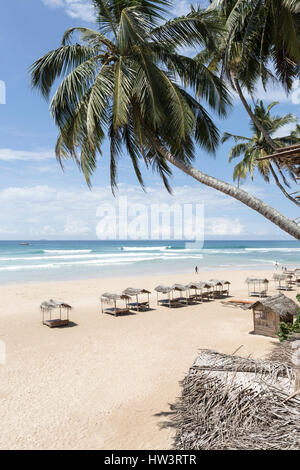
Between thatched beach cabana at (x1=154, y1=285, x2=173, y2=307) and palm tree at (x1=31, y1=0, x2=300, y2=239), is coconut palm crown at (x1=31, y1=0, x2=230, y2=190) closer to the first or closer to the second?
palm tree at (x1=31, y1=0, x2=300, y2=239)

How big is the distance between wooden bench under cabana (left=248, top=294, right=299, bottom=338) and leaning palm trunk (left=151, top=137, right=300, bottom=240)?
8.33 metres

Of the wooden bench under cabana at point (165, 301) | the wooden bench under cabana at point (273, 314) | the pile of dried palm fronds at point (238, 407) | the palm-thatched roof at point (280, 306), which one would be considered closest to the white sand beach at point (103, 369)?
the wooden bench under cabana at point (273, 314)

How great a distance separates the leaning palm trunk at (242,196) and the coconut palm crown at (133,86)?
382 mm

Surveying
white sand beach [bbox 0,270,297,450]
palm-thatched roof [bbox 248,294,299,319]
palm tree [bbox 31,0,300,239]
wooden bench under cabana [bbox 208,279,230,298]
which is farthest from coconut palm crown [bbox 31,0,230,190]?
wooden bench under cabana [bbox 208,279,230,298]

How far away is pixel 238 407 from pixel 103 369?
20.3ft

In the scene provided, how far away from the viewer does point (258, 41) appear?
22.8 feet

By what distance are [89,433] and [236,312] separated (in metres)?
12.2

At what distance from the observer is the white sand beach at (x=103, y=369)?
631 cm

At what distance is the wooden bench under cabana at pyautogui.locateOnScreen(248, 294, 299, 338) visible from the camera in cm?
1186

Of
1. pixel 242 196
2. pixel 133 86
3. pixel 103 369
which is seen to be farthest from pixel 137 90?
pixel 103 369

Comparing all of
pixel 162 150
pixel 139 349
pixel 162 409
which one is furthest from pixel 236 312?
pixel 162 150

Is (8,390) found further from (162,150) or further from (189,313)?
(189,313)

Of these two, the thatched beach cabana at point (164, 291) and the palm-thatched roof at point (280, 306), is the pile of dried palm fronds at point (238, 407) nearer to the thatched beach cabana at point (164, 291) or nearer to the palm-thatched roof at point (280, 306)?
the palm-thatched roof at point (280, 306)
